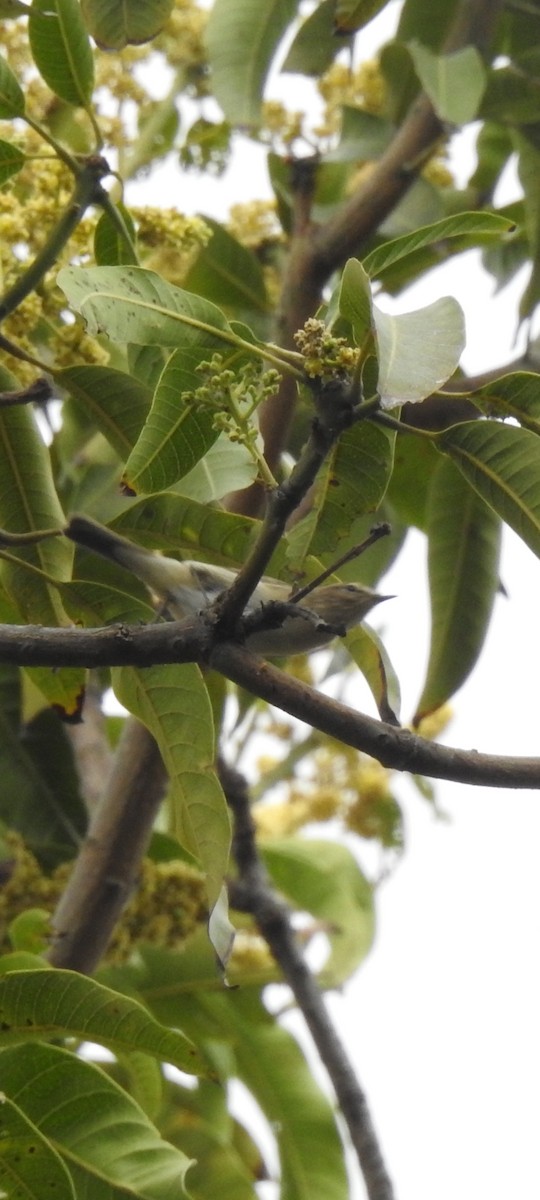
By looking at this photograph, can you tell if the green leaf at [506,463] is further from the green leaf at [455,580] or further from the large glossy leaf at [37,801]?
the large glossy leaf at [37,801]

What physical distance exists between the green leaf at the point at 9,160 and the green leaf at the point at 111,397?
0.22 m

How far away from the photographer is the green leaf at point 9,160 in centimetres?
146

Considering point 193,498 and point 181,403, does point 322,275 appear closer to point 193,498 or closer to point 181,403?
point 193,498

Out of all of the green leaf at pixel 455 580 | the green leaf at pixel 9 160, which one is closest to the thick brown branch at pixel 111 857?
the green leaf at pixel 455 580

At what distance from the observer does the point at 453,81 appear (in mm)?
2244

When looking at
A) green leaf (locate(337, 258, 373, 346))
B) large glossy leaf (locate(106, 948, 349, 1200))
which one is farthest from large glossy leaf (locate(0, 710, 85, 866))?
green leaf (locate(337, 258, 373, 346))

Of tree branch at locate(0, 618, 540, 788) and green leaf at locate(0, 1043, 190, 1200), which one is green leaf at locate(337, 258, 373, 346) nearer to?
tree branch at locate(0, 618, 540, 788)

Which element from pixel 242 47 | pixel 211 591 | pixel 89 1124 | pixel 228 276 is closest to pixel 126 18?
pixel 242 47

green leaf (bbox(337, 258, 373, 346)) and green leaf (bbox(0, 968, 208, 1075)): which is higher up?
green leaf (bbox(337, 258, 373, 346))

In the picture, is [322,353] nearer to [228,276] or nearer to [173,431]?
[173,431]

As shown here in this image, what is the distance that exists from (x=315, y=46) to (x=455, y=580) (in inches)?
39.4

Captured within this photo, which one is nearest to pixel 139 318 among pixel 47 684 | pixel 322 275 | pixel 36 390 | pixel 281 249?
pixel 36 390

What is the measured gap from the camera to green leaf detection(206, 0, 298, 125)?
2297 millimetres

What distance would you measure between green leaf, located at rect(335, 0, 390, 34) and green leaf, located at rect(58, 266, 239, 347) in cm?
70
